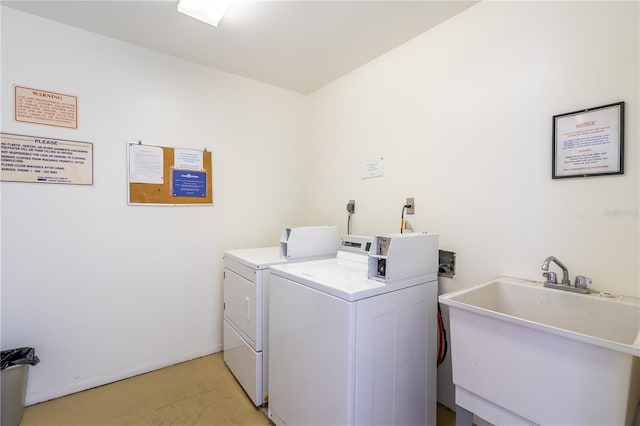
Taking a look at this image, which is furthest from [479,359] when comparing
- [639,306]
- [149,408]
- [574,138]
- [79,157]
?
[79,157]

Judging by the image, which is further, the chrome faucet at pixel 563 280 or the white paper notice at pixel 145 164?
the white paper notice at pixel 145 164

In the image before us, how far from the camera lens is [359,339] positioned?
1.20 metres

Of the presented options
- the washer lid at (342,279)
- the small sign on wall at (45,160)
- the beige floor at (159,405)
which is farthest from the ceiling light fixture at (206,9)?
the beige floor at (159,405)

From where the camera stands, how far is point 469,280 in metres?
1.71

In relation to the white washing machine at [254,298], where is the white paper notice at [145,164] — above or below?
above

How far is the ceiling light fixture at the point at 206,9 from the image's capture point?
64.3 inches

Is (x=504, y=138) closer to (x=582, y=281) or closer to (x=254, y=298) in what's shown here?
(x=582, y=281)

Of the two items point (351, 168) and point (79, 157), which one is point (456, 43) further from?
point (79, 157)

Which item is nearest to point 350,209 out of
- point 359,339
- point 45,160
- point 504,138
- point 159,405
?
point 504,138

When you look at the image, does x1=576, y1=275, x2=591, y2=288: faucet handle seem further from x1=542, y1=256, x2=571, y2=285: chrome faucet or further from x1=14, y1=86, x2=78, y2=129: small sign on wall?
x1=14, y1=86, x2=78, y2=129: small sign on wall

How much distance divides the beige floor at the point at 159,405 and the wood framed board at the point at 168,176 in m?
1.35

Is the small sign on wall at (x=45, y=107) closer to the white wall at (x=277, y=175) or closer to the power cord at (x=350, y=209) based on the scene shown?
the white wall at (x=277, y=175)

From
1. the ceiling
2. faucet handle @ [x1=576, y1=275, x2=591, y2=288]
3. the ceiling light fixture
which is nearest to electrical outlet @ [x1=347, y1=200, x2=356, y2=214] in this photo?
the ceiling

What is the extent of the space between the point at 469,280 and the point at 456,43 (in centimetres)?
148
